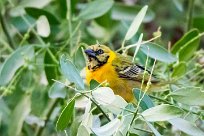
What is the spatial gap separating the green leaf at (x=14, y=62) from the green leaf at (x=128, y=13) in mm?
500

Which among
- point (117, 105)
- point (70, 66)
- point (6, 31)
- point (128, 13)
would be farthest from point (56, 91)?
point (128, 13)

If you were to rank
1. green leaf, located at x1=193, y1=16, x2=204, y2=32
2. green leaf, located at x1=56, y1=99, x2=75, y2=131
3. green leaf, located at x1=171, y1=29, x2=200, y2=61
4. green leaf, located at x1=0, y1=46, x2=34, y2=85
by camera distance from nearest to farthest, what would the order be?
green leaf, located at x1=56, y1=99, x2=75, y2=131 < green leaf, located at x1=0, y1=46, x2=34, y2=85 < green leaf, located at x1=171, y1=29, x2=200, y2=61 < green leaf, located at x1=193, y1=16, x2=204, y2=32

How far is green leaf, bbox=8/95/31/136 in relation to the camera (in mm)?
2071

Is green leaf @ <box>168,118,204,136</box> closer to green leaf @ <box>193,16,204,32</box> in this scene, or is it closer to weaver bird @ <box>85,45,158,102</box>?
weaver bird @ <box>85,45,158,102</box>

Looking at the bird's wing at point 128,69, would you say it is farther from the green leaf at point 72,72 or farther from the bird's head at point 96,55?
the green leaf at point 72,72

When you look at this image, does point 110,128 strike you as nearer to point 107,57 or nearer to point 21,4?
point 107,57

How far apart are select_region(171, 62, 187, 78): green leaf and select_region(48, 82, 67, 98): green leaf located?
1.14 feet

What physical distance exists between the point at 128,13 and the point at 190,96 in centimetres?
94

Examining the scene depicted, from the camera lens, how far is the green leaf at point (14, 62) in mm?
1943

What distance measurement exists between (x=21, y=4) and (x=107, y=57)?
0.48 meters

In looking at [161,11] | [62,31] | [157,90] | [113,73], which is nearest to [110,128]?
[157,90]

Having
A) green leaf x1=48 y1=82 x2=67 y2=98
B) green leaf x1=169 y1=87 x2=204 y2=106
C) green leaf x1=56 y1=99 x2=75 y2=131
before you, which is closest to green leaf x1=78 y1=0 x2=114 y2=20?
green leaf x1=48 y1=82 x2=67 y2=98

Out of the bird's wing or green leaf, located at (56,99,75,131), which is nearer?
green leaf, located at (56,99,75,131)

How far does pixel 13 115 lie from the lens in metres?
2.12
